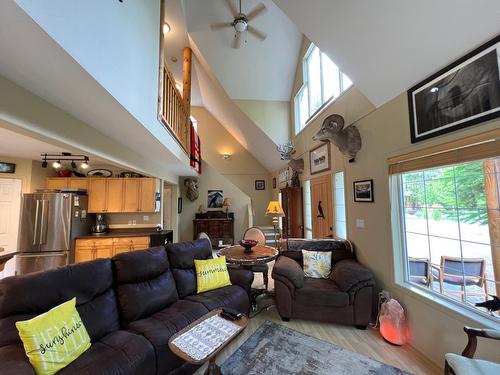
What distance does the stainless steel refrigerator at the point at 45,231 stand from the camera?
3.74 meters

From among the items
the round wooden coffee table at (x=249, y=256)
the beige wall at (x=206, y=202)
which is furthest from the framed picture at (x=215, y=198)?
the round wooden coffee table at (x=249, y=256)

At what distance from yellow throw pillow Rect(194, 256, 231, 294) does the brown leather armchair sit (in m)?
0.67

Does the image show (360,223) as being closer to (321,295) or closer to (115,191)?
(321,295)

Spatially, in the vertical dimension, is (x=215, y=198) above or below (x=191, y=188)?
below

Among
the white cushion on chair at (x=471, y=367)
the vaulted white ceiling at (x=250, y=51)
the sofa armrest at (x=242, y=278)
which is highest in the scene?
the vaulted white ceiling at (x=250, y=51)

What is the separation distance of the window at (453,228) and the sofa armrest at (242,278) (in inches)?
72.2

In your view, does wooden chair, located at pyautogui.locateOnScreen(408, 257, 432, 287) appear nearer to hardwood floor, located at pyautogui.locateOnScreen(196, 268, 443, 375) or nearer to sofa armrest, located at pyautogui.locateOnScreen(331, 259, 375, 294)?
sofa armrest, located at pyautogui.locateOnScreen(331, 259, 375, 294)

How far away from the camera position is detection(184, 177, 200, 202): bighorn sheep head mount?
24.2ft

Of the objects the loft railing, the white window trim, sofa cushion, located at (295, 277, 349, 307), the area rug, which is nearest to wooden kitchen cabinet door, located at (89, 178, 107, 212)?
the loft railing

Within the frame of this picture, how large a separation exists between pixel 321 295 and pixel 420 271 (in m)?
1.09

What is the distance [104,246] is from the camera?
431cm

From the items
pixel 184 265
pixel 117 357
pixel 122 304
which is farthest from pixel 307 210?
pixel 117 357

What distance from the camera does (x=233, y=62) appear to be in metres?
5.02

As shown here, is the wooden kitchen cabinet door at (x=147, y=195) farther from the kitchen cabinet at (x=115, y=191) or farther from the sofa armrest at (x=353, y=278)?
the sofa armrest at (x=353, y=278)
